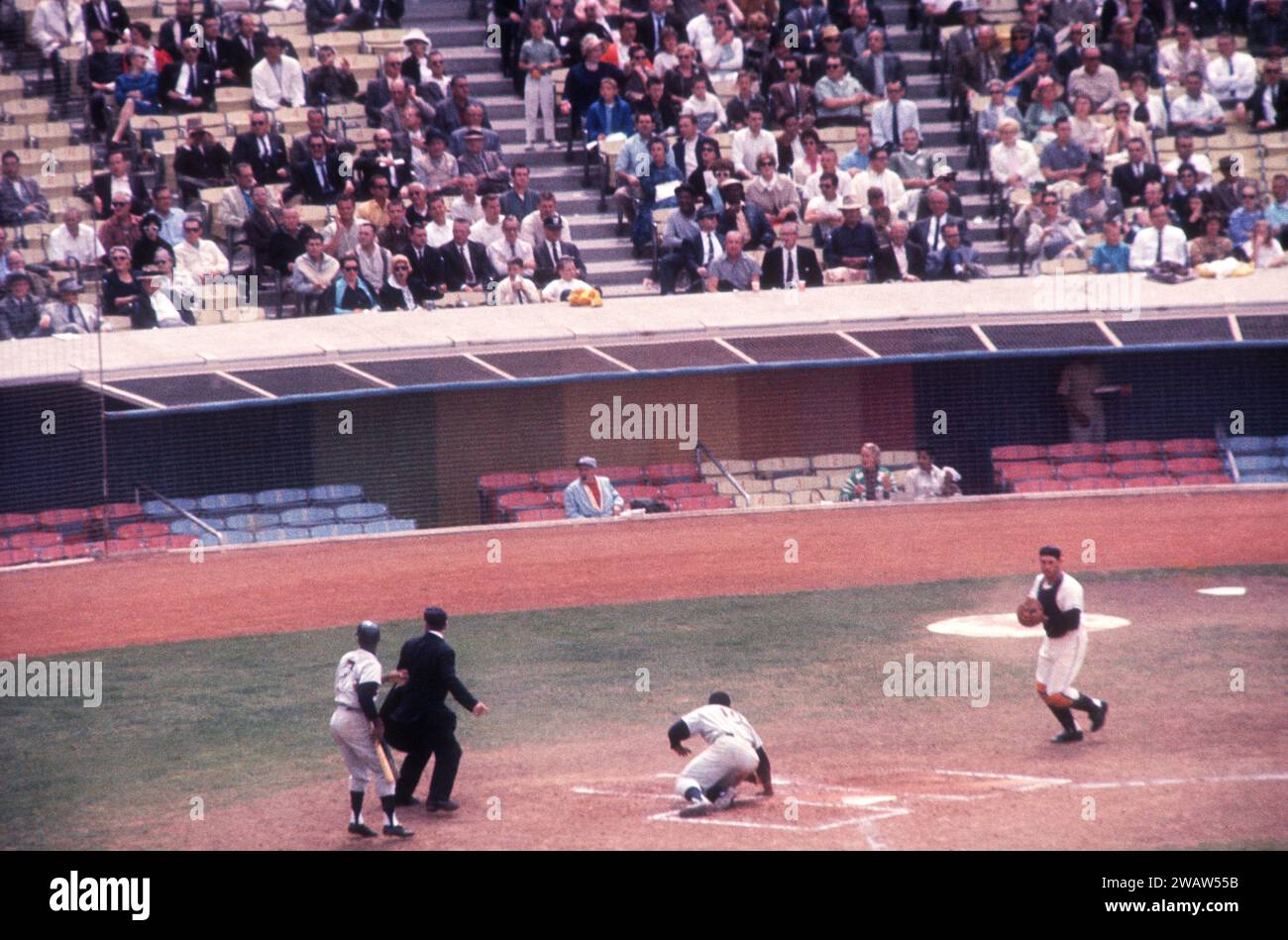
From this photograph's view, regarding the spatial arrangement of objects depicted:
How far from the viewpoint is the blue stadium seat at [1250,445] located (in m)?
23.0

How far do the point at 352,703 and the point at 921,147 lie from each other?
16358mm

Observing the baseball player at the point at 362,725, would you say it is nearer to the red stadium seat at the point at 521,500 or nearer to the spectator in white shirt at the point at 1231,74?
the red stadium seat at the point at 521,500

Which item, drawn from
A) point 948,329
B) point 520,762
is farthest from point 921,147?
point 520,762

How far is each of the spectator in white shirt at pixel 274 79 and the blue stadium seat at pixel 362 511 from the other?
6030 mm

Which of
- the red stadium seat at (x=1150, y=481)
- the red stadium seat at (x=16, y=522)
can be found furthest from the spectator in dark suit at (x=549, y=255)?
the red stadium seat at (x=1150, y=481)

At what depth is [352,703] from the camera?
11.7 m

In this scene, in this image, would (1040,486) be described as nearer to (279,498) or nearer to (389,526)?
(389,526)

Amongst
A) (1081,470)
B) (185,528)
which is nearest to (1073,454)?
(1081,470)

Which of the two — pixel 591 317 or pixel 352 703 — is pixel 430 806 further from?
pixel 591 317

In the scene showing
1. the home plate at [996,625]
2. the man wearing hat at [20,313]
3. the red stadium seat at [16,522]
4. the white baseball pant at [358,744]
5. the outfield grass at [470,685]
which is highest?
the man wearing hat at [20,313]

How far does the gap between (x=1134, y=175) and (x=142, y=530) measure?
14.1m

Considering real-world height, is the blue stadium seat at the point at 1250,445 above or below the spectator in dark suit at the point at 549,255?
below

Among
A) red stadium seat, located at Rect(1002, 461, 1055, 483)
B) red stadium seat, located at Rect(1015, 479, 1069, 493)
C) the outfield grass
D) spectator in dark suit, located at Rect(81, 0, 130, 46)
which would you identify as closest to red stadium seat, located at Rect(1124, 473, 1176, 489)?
red stadium seat, located at Rect(1015, 479, 1069, 493)

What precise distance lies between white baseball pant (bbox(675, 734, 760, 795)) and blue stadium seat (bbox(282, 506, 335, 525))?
10039mm
